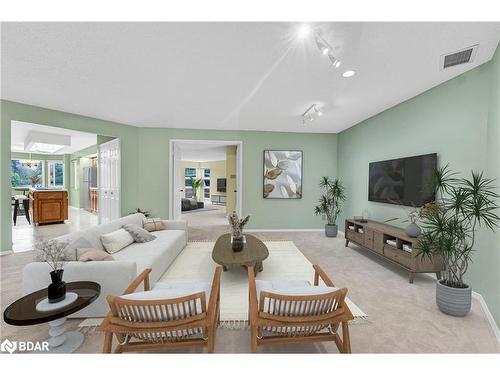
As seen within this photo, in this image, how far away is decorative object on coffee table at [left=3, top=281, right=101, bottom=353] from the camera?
1.41 metres

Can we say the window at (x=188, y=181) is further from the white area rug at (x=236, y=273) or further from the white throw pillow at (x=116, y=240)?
the white throw pillow at (x=116, y=240)

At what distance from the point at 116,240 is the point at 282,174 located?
4033mm

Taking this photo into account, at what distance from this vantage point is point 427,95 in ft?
9.93

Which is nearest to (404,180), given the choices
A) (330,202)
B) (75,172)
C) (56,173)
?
(330,202)

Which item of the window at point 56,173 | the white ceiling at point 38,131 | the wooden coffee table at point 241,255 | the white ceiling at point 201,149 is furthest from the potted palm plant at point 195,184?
the wooden coffee table at point 241,255

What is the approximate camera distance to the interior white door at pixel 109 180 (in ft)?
16.2

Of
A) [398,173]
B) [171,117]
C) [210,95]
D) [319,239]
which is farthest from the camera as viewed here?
[319,239]

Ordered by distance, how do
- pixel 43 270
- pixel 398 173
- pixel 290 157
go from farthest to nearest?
1. pixel 290 157
2. pixel 398 173
3. pixel 43 270

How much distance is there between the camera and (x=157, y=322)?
1259 millimetres

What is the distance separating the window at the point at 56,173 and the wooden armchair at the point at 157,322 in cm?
1192

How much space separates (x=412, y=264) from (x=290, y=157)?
354 cm
